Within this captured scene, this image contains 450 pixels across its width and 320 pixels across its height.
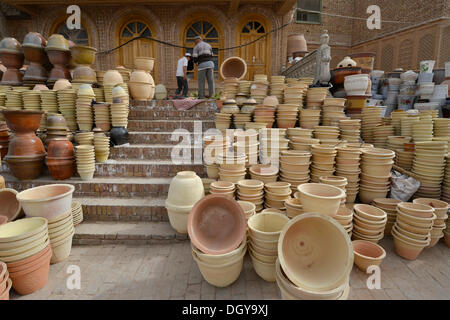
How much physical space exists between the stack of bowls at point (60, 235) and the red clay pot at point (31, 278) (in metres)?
0.31

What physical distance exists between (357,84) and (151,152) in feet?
16.3

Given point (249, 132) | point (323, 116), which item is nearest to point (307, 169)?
point (249, 132)

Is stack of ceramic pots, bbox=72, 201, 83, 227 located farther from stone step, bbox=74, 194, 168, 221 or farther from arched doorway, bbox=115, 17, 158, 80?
arched doorway, bbox=115, 17, 158, 80

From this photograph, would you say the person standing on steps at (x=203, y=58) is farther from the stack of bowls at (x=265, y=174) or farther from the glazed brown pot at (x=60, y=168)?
the glazed brown pot at (x=60, y=168)

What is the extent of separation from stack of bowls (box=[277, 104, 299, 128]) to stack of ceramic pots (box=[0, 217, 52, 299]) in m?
4.31

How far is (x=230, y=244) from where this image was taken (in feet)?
8.11

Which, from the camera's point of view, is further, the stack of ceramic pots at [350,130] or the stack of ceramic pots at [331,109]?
the stack of ceramic pots at [331,109]

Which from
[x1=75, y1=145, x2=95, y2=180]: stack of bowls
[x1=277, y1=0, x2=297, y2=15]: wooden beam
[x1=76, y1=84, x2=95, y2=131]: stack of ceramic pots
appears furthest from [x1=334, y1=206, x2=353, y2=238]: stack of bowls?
[x1=277, y1=0, x2=297, y2=15]: wooden beam

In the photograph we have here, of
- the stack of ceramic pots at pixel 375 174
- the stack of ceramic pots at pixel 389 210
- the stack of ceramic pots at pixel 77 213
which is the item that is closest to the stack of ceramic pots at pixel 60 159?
the stack of ceramic pots at pixel 77 213

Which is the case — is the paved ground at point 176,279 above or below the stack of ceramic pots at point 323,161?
below

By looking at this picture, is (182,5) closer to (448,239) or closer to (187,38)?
(187,38)

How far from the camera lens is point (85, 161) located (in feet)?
12.8

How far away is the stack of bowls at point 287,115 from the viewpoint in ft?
16.1

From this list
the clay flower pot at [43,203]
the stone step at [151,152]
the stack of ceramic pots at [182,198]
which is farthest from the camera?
the stone step at [151,152]
